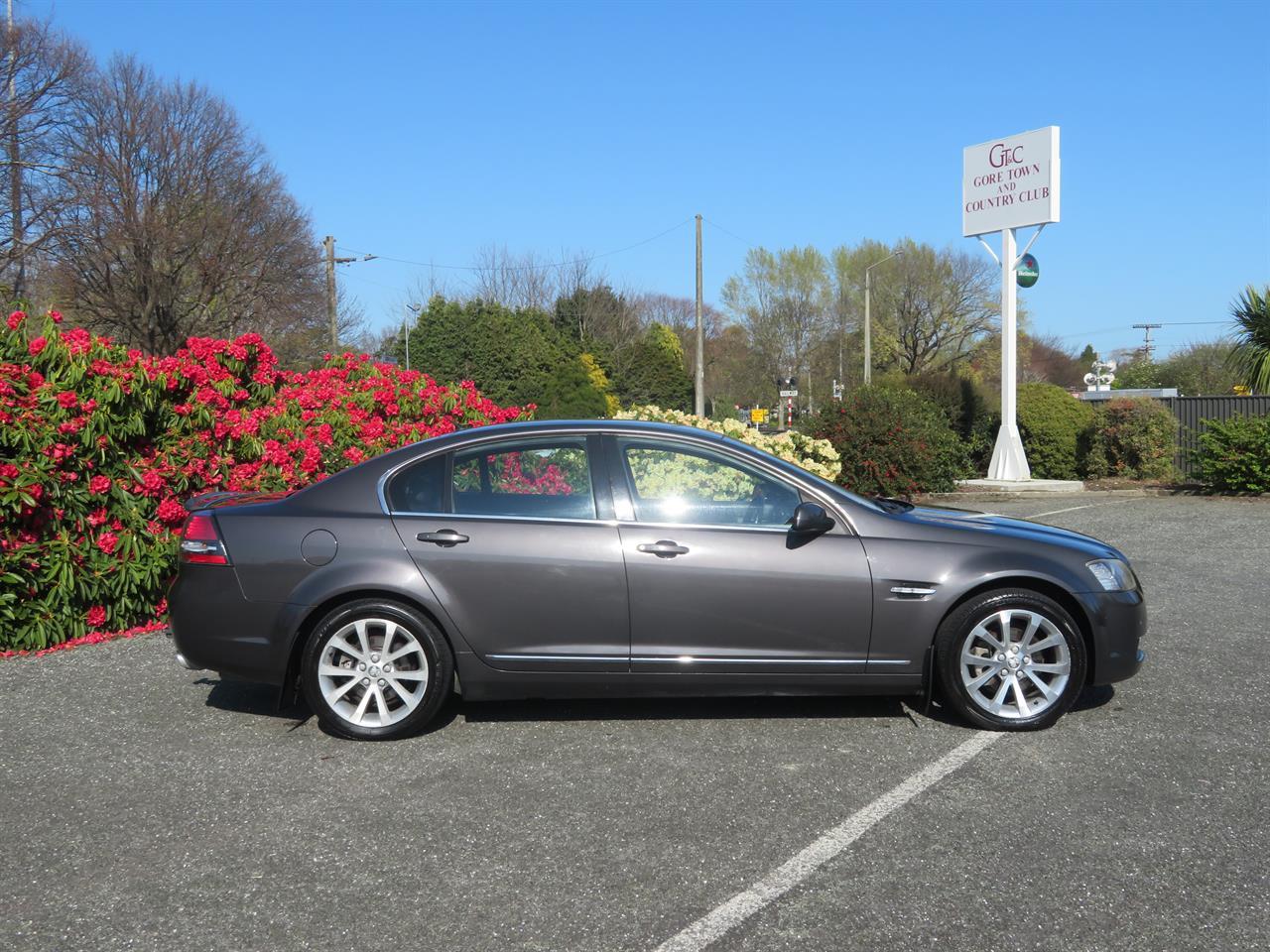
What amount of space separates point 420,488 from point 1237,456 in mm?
16673

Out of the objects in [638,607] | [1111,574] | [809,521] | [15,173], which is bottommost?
[638,607]

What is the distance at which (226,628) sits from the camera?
5.35m

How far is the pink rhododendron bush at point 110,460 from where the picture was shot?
748cm

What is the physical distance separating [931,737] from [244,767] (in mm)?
3089

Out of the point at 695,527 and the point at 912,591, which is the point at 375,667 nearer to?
the point at 695,527

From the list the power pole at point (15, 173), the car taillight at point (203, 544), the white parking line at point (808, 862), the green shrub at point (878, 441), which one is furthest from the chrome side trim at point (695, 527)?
the power pole at point (15, 173)

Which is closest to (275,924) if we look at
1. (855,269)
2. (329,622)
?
(329,622)

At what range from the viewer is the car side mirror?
17.2 ft

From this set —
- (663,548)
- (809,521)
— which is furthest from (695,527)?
(809,521)

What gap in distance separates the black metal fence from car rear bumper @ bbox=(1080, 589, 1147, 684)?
18.8 metres

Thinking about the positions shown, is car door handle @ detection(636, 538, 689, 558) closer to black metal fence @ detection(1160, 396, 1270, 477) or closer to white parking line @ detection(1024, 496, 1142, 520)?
white parking line @ detection(1024, 496, 1142, 520)

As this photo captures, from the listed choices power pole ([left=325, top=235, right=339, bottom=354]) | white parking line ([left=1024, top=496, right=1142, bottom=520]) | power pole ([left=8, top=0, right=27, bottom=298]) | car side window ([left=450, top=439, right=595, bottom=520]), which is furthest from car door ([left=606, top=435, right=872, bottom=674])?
power pole ([left=325, top=235, right=339, bottom=354])

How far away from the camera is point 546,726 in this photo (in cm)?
555

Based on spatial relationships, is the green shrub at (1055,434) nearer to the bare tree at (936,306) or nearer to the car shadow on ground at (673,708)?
the car shadow on ground at (673,708)
